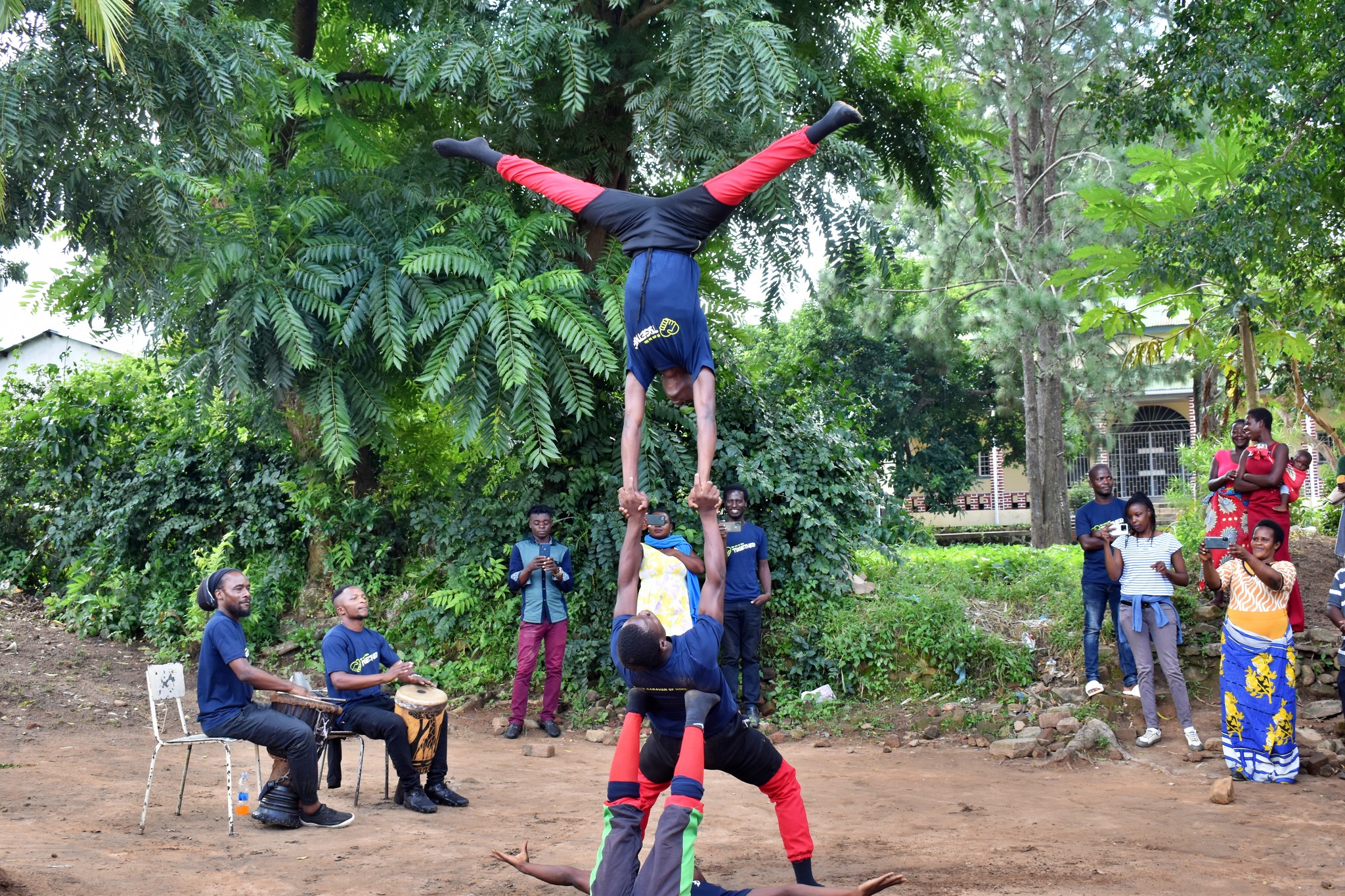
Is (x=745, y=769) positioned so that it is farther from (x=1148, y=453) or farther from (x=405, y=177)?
(x=1148, y=453)

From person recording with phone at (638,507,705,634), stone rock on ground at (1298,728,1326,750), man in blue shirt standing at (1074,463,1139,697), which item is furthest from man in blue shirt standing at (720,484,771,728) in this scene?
stone rock on ground at (1298,728,1326,750)

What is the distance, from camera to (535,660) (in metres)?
9.23

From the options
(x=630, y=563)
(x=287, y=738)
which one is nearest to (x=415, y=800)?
(x=287, y=738)

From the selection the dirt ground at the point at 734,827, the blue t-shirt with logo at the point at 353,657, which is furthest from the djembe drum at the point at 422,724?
the dirt ground at the point at 734,827

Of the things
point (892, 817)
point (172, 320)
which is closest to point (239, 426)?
point (172, 320)

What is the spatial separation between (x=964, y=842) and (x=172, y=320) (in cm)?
659

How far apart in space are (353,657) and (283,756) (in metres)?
0.77

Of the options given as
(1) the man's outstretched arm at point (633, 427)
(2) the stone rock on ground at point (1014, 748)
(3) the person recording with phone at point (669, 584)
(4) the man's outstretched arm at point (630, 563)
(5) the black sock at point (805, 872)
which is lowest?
(2) the stone rock on ground at point (1014, 748)

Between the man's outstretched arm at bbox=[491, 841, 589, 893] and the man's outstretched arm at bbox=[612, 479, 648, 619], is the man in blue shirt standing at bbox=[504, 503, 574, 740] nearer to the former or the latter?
the man's outstretched arm at bbox=[612, 479, 648, 619]

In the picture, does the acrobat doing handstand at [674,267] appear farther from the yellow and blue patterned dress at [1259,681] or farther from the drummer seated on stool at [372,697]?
the yellow and blue patterned dress at [1259,681]

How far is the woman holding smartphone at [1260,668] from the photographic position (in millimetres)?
6766

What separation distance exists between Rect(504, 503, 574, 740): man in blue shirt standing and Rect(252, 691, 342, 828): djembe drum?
263 centimetres

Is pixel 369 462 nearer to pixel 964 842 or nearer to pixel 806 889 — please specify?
pixel 964 842

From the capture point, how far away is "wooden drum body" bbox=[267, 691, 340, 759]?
252 inches
